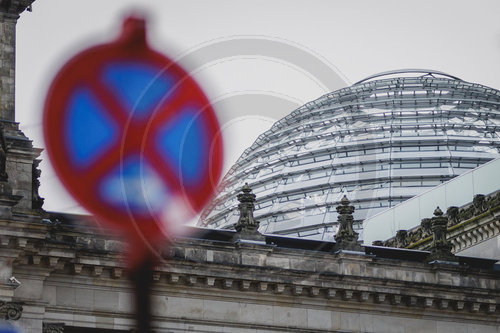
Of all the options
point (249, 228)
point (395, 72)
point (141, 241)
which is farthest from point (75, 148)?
point (395, 72)

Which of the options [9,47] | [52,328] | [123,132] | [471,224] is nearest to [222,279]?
[52,328]

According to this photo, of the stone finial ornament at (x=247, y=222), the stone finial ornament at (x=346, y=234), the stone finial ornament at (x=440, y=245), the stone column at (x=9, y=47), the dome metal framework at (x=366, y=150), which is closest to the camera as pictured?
the stone column at (x=9, y=47)

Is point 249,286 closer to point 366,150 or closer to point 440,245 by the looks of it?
point 440,245

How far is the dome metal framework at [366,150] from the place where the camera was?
96.1 m

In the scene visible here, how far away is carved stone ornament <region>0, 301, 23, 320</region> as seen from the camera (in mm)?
28828

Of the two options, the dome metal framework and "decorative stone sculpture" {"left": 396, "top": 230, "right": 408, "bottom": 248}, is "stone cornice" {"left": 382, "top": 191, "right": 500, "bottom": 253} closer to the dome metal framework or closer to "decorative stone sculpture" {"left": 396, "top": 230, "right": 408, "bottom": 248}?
"decorative stone sculpture" {"left": 396, "top": 230, "right": 408, "bottom": 248}

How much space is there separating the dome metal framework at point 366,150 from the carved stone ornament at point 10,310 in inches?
2475

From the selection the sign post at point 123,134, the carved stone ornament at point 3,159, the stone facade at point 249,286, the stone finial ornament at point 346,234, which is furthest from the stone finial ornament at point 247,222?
the sign post at point 123,134

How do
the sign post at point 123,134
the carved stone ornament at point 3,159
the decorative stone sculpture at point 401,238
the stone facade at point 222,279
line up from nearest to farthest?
the sign post at point 123,134 → the carved stone ornament at point 3,159 → the stone facade at point 222,279 → the decorative stone sculpture at point 401,238

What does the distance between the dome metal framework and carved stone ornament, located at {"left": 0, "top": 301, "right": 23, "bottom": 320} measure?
6287cm

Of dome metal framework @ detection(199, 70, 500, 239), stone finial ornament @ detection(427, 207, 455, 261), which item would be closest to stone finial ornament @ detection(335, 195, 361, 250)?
stone finial ornament @ detection(427, 207, 455, 261)

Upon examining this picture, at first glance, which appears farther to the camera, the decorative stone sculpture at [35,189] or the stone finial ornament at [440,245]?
the stone finial ornament at [440,245]

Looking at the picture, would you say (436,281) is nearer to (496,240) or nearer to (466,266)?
(466,266)

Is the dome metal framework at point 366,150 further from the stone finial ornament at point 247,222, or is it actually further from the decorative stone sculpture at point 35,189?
the decorative stone sculpture at point 35,189
